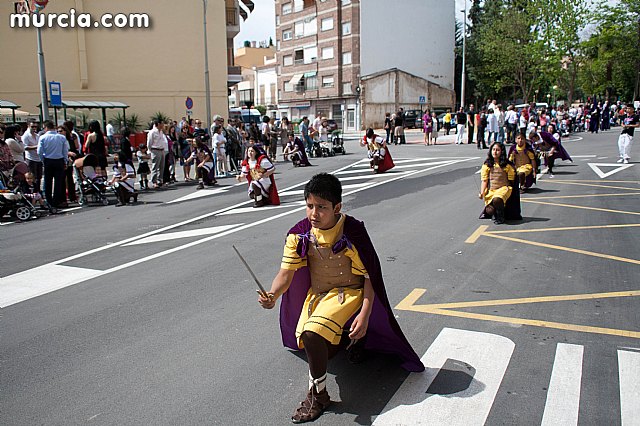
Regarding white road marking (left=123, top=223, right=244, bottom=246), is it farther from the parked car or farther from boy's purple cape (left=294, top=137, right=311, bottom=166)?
the parked car

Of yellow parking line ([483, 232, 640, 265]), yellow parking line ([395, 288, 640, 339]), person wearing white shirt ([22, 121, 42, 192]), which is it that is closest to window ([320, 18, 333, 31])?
person wearing white shirt ([22, 121, 42, 192])

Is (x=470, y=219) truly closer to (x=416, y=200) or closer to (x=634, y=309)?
(x=416, y=200)

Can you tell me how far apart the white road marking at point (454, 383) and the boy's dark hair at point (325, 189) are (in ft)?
4.74

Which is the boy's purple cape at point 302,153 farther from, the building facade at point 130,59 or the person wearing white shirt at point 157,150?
the building facade at point 130,59

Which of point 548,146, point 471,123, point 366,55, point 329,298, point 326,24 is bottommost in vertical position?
point 329,298

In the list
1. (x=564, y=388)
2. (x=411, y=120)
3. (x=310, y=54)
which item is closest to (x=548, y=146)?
(x=564, y=388)

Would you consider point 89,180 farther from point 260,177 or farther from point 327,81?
point 327,81

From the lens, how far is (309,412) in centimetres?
376

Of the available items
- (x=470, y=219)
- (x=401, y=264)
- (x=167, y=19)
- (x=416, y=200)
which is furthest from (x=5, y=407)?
(x=167, y=19)

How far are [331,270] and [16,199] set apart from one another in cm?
1012

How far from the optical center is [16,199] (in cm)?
1205

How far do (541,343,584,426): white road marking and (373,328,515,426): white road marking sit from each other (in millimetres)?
354

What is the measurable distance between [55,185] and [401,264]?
9386 mm

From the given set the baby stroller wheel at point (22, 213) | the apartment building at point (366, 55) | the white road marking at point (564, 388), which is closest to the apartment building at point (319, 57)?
the apartment building at point (366, 55)
